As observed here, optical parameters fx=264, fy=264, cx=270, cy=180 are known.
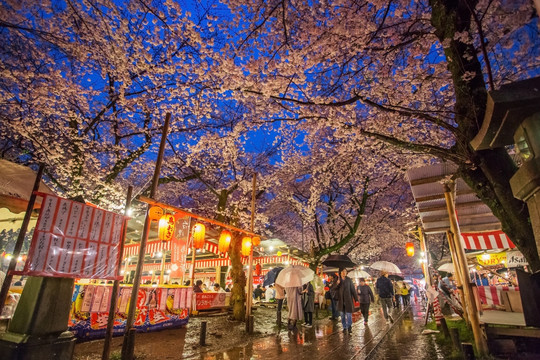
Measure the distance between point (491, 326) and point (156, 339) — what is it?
9735 millimetres

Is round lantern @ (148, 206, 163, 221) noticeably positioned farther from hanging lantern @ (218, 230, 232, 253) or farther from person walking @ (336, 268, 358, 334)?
person walking @ (336, 268, 358, 334)

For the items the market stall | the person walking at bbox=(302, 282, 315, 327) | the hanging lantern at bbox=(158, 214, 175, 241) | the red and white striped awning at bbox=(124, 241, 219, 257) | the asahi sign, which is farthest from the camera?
the asahi sign

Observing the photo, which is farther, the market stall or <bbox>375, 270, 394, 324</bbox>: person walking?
<bbox>375, 270, 394, 324</bbox>: person walking

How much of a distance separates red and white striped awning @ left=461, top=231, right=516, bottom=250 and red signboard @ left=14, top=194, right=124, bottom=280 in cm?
1344

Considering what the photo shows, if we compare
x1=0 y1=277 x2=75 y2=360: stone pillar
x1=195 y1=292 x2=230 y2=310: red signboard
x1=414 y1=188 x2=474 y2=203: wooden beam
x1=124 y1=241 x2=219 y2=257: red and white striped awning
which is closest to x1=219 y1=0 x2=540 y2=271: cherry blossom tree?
x1=414 y1=188 x2=474 y2=203: wooden beam

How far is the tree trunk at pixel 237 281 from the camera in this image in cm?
1356

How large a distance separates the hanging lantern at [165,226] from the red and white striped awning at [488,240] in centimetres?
1241

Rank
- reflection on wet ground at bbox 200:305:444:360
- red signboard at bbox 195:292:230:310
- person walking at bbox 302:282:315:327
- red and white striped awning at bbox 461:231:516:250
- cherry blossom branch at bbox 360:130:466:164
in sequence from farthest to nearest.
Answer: red signboard at bbox 195:292:230:310 < person walking at bbox 302:282:315:327 < red and white striped awning at bbox 461:231:516:250 < reflection on wet ground at bbox 200:305:444:360 < cherry blossom branch at bbox 360:130:466:164

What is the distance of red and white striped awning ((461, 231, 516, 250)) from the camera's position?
11781mm

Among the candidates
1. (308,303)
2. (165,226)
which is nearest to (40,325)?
(165,226)

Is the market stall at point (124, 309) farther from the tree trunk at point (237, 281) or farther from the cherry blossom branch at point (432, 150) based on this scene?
the cherry blossom branch at point (432, 150)

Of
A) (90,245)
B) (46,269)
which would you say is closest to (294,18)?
(90,245)

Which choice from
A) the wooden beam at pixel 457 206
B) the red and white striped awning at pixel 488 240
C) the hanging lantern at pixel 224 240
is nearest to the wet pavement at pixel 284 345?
the hanging lantern at pixel 224 240

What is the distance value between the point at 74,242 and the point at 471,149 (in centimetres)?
819
